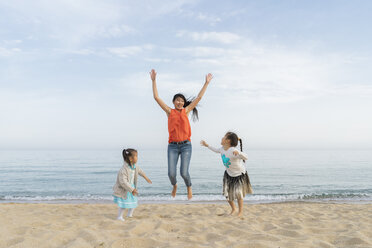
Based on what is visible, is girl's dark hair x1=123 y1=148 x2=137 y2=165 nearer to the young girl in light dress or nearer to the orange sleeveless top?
the orange sleeveless top

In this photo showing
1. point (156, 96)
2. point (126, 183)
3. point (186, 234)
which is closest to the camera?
point (186, 234)

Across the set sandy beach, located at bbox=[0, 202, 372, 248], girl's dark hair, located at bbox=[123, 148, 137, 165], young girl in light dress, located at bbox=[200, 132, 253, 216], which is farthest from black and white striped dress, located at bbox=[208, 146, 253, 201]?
girl's dark hair, located at bbox=[123, 148, 137, 165]

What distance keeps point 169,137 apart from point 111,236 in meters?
2.86

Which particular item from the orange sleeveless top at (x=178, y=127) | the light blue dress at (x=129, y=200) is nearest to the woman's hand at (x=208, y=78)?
the orange sleeveless top at (x=178, y=127)

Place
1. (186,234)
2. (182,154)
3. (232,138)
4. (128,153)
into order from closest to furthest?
(186,234) < (128,153) < (232,138) < (182,154)

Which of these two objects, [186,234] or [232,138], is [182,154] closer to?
[232,138]

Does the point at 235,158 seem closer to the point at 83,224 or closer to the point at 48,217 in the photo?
the point at 83,224

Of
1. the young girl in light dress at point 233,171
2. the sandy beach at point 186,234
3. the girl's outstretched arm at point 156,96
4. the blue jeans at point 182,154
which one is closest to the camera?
the sandy beach at point 186,234

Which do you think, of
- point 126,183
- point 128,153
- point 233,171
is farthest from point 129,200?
point 233,171

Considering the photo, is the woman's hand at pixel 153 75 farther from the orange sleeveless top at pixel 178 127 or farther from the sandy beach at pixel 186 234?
the sandy beach at pixel 186 234

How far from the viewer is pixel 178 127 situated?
6422 millimetres

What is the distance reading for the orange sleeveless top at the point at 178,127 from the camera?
21.0 feet

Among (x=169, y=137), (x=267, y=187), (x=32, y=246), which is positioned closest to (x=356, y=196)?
(x=267, y=187)

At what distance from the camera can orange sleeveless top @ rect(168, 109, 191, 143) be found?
641 cm
